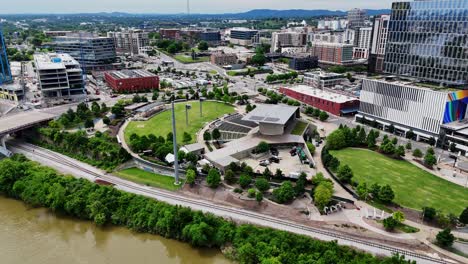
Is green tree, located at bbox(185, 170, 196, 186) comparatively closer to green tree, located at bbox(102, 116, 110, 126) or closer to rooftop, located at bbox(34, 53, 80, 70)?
green tree, located at bbox(102, 116, 110, 126)

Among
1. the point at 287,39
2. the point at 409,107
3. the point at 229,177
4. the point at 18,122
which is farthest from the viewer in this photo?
the point at 287,39

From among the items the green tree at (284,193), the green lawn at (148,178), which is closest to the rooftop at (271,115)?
the green tree at (284,193)

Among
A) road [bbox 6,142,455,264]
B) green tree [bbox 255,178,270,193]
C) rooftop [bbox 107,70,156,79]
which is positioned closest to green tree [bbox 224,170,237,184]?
green tree [bbox 255,178,270,193]

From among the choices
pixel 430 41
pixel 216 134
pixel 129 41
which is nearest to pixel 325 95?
pixel 430 41

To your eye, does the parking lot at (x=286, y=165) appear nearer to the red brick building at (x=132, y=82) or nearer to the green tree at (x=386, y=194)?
the green tree at (x=386, y=194)

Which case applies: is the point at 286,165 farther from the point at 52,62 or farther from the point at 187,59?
the point at 187,59

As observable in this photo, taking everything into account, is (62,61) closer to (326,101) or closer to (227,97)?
(227,97)

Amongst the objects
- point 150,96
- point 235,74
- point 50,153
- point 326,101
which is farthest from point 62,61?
point 326,101
